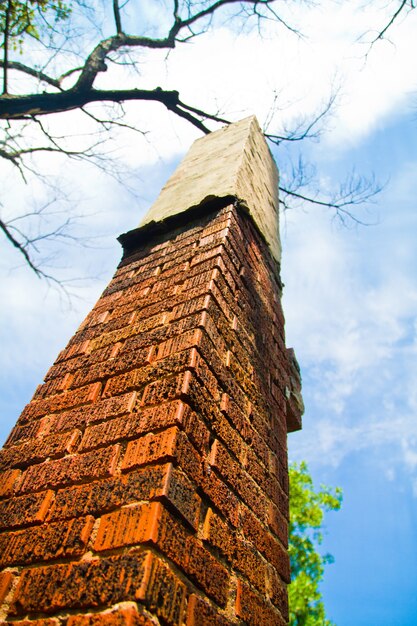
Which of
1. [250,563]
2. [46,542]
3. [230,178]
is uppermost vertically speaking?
[230,178]

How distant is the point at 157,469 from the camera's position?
83 cm

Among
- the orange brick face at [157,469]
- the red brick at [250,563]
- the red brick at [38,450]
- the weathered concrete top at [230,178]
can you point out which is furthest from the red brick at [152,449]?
the weathered concrete top at [230,178]

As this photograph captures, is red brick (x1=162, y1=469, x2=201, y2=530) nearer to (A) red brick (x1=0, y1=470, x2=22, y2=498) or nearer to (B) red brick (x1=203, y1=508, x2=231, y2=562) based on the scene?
(B) red brick (x1=203, y1=508, x2=231, y2=562)

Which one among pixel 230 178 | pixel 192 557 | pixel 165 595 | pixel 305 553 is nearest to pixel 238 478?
pixel 192 557

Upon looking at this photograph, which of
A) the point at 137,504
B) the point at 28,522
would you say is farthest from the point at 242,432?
the point at 28,522

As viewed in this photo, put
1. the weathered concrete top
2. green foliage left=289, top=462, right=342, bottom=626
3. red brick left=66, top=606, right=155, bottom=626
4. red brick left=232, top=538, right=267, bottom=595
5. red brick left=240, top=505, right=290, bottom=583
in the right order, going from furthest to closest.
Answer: green foliage left=289, top=462, right=342, bottom=626, the weathered concrete top, red brick left=240, top=505, right=290, bottom=583, red brick left=232, top=538, right=267, bottom=595, red brick left=66, top=606, right=155, bottom=626

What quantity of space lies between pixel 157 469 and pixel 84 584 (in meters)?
0.23

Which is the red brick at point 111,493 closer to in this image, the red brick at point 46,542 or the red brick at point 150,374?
the red brick at point 46,542

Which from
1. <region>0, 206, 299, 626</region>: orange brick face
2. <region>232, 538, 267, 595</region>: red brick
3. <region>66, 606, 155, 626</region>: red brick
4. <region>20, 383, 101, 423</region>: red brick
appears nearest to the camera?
<region>66, 606, 155, 626</region>: red brick

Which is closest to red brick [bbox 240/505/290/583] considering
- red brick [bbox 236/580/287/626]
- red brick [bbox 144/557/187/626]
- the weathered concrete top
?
red brick [bbox 236/580/287/626]

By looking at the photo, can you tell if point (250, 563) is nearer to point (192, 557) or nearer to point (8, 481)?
point (192, 557)

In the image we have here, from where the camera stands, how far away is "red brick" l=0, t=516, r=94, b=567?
796 millimetres

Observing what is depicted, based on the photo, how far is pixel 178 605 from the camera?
Answer: 705 millimetres

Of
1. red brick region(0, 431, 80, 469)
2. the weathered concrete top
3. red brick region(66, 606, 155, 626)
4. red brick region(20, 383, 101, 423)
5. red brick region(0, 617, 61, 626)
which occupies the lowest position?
red brick region(0, 617, 61, 626)
